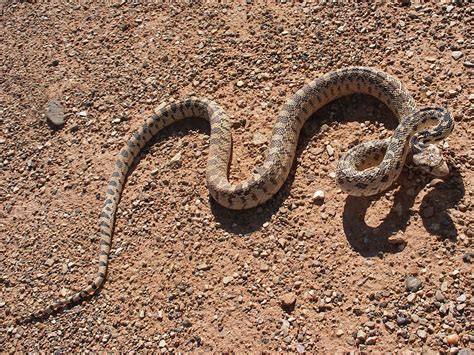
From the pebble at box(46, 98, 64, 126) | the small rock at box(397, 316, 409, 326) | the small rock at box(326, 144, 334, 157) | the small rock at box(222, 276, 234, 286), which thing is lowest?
the pebble at box(46, 98, 64, 126)

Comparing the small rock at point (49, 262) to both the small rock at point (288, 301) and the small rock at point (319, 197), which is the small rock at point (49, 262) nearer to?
the small rock at point (288, 301)

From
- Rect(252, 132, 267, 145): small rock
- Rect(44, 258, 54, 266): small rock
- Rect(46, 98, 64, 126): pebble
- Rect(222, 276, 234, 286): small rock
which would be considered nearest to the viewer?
Rect(222, 276, 234, 286): small rock

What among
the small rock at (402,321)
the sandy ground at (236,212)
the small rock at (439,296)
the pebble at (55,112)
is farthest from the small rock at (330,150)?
the pebble at (55,112)

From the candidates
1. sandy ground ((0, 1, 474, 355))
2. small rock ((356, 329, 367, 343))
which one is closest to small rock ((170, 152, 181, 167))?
sandy ground ((0, 1, 474, 355))

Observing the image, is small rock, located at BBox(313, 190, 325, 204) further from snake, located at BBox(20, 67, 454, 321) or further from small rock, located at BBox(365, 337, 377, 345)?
small rock, located at BBox(365, 337, 377, 345)

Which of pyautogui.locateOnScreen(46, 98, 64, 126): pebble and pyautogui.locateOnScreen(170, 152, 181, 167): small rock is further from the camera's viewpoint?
pyautogui.locateOnScreen(46, 98, 64, 126): pebble

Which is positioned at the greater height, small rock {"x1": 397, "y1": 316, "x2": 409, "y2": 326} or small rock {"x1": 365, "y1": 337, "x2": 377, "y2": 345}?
small rock {"x1": 397, "y1": 316, "x2": 409, "y2": 326}
